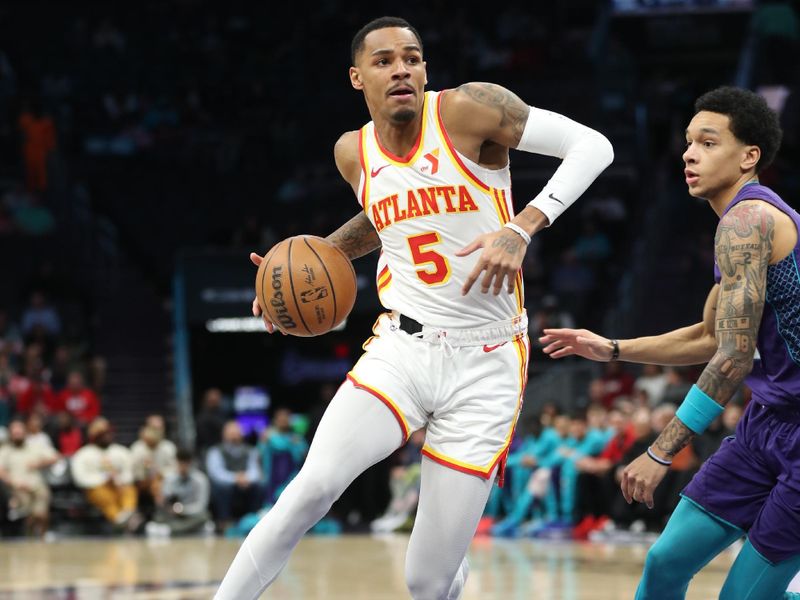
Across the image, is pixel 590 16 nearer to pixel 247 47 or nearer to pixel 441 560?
pixel 247 47

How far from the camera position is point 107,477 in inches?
666

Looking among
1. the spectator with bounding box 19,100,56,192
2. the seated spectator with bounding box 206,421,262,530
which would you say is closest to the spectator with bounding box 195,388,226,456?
the seated spectator with bounding box 206,421,262,530

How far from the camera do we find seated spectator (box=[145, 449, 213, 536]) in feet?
54.7

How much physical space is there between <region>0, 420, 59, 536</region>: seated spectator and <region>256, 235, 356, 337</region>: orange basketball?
465 inches

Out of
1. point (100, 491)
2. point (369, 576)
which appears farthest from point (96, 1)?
point (369, 576)

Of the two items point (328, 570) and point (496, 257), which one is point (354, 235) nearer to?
point (496, 257)

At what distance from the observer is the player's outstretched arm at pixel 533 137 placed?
5.06m

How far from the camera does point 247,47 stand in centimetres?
2602

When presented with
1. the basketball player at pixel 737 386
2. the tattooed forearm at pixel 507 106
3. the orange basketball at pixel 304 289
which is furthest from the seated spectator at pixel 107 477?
the basketball player at pixel 737 386

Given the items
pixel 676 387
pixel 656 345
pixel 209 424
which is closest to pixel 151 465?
pixel 209 424

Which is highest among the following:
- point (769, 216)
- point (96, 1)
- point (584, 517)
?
point (96, 1)

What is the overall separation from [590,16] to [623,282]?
8.39 m

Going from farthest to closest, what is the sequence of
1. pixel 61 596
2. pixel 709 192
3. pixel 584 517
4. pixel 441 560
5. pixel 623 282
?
pixel 623 282 → pixel 584 517 → pixel 61 596 → pixel 441 560 → pixel 709 192

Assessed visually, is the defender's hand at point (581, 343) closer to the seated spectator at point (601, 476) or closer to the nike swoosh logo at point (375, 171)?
the nike swoosh logo at point (375, 171)
